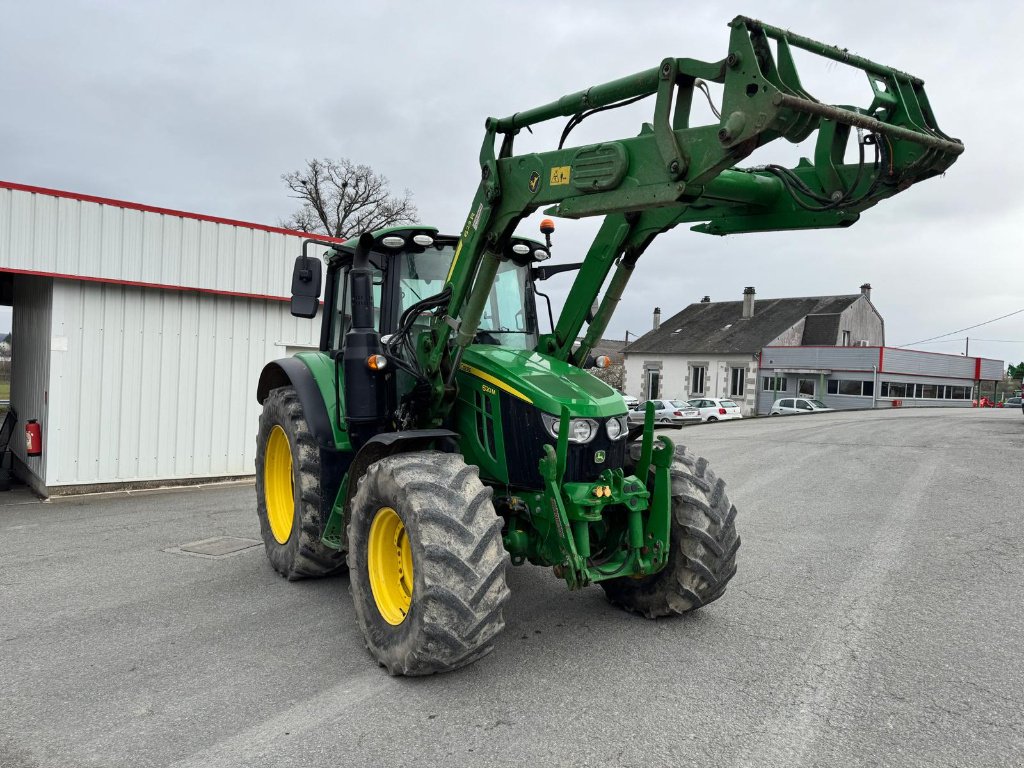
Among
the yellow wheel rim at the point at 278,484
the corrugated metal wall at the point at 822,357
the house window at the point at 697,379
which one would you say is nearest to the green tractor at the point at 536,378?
the yellow wheel rim at the point at 278,484

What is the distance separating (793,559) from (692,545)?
100 inches

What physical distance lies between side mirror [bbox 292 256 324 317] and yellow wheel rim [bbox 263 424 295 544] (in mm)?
1320

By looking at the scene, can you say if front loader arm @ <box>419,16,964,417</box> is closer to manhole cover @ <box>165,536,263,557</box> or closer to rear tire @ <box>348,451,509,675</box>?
rear tire @ <box>348,451,509,675</box>

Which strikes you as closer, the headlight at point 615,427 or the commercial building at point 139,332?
the headlight at point 615,427

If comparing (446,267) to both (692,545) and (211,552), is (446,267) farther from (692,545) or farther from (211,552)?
(211,552)

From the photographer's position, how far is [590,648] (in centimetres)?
432

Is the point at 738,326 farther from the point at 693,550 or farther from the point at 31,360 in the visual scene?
the point at 693,550

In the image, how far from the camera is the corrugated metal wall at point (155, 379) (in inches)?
369

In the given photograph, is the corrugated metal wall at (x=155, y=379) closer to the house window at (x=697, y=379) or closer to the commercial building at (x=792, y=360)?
the commercial building at (x=792, y=360)

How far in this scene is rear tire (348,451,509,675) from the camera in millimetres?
3635

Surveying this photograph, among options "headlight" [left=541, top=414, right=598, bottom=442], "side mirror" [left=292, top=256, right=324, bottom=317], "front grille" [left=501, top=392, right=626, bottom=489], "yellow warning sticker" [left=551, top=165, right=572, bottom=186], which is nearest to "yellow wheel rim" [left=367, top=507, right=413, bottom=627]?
"front grille" [left=501, top=392, right=626, bottom=489]

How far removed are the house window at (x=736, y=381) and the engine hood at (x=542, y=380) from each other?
38.5m

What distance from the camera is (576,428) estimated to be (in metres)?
4.25

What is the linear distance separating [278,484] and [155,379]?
4.69 metres
